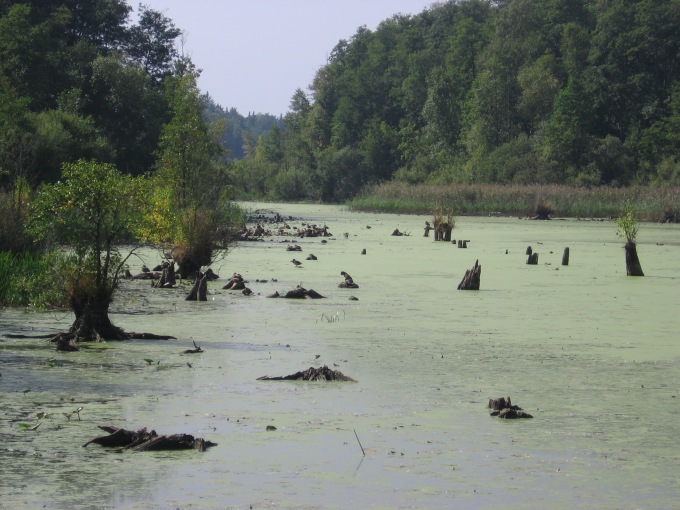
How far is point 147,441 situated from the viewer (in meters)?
6.97

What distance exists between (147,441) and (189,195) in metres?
16.0

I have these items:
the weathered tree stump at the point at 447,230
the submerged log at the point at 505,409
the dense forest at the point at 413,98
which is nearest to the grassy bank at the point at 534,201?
the dense forest at the point at 413,98

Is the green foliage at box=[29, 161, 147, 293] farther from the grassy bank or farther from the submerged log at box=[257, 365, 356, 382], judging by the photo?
the grassy bank

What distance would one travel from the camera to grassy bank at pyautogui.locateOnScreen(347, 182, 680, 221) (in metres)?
51.5

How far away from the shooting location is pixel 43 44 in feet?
134

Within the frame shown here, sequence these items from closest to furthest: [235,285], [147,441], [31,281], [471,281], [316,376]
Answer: [147,441] → [316,376] → [31,281] → [235,285] → [471,281]

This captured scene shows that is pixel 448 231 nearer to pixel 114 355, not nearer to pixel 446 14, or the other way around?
pixel 114 355

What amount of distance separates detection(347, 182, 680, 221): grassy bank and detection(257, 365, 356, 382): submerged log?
136 feet

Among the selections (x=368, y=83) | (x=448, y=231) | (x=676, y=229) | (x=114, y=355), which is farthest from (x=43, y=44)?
(x=368, y=83)

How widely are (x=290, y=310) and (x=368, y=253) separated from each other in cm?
1176

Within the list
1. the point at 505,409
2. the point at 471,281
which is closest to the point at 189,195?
the point at 471,281

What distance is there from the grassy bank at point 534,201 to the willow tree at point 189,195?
1008 inches

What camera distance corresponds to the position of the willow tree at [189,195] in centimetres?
1867

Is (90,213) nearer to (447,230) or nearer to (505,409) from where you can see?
(505,409)
